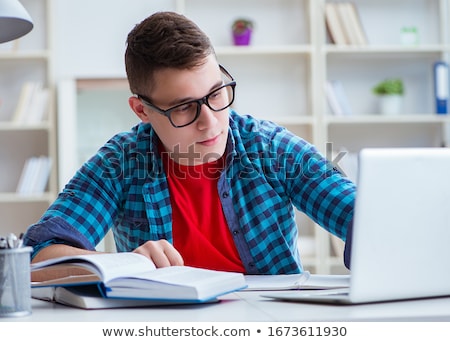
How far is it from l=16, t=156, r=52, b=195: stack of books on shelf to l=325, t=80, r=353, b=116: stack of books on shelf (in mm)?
1595

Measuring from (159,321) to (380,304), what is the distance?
32cm

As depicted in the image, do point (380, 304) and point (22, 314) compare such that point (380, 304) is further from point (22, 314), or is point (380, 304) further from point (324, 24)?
point (324, 24)

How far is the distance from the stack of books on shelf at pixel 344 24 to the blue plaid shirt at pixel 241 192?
90.9 inches

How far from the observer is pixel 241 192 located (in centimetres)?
178

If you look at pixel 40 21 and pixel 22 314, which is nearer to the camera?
pixel 22 314

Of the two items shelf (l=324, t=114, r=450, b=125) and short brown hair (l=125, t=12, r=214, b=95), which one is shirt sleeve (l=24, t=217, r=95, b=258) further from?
shelf (l=324, t=114, r=450, b=125)

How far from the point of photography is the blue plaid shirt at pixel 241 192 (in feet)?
5.55

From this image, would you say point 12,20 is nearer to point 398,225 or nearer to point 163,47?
point 163,47

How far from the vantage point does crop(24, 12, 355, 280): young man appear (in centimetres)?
162

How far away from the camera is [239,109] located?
4.11m

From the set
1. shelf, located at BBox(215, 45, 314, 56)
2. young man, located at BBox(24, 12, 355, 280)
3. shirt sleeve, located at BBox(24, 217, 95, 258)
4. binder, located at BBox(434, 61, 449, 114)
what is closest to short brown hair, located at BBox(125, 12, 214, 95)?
young man, located at BBox(24, 12, 355, 280)

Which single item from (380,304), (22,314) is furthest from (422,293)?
(22,314)
